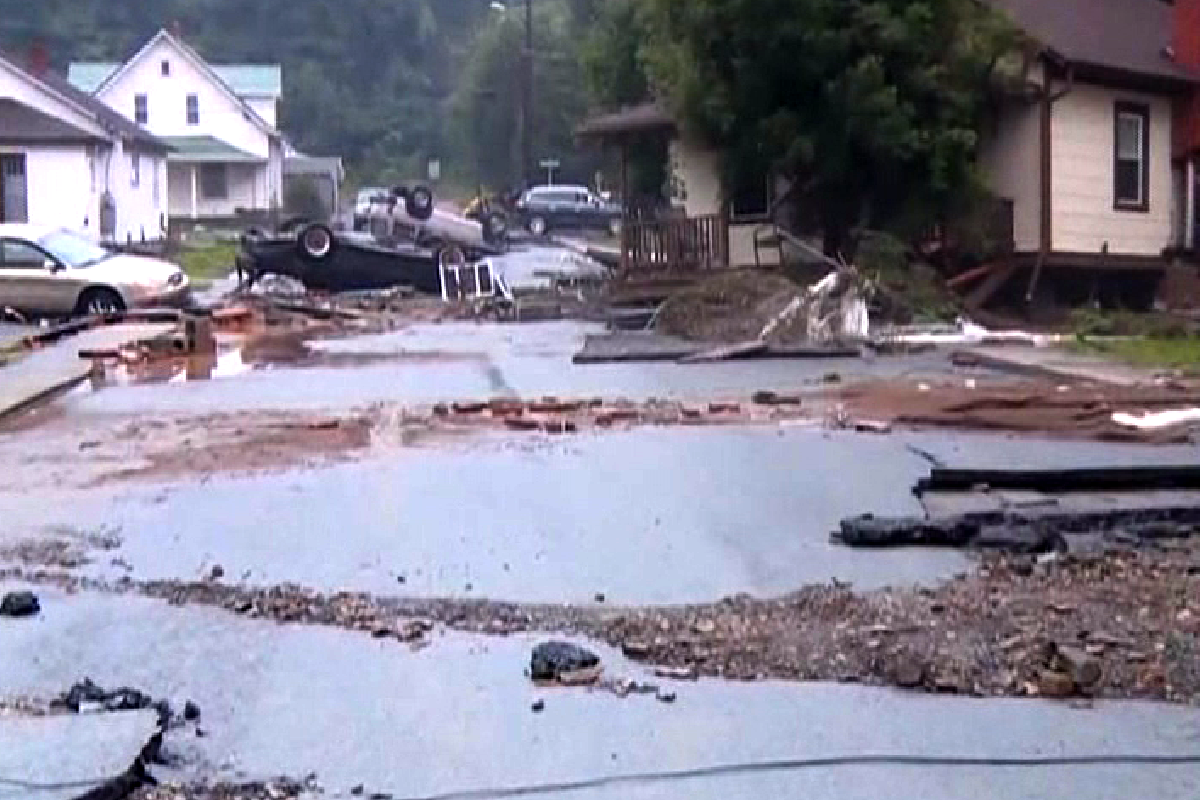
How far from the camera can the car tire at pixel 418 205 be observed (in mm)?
61656

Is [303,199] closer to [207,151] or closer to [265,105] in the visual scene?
[207,151]

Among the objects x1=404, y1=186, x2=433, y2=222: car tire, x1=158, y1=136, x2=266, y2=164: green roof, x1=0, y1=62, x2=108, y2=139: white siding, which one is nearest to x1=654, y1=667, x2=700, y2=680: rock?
x1=404, y1=186, x2=433, y2=222: car tire

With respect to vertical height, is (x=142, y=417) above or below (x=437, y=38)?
below

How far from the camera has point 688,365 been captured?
2781 cm

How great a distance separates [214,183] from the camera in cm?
9762

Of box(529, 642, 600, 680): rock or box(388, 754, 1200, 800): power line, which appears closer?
box(388, 754, 1200, 800): power line

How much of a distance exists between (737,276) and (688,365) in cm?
549

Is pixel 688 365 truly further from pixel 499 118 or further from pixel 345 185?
pixel 345 185

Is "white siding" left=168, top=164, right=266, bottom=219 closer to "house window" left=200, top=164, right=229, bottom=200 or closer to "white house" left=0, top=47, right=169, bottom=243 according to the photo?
"house window" left=200, top=164, right=229, bottom=200

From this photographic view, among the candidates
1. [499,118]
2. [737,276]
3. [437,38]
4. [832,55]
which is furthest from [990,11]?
[437,38]

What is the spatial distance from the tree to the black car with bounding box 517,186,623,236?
4623cm

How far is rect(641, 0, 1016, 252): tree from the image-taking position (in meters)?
36.5

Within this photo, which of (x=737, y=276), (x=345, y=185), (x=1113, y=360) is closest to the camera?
(x=1113, y=360)

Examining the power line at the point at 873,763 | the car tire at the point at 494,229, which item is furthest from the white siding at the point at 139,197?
the power line at the point at 873,763
